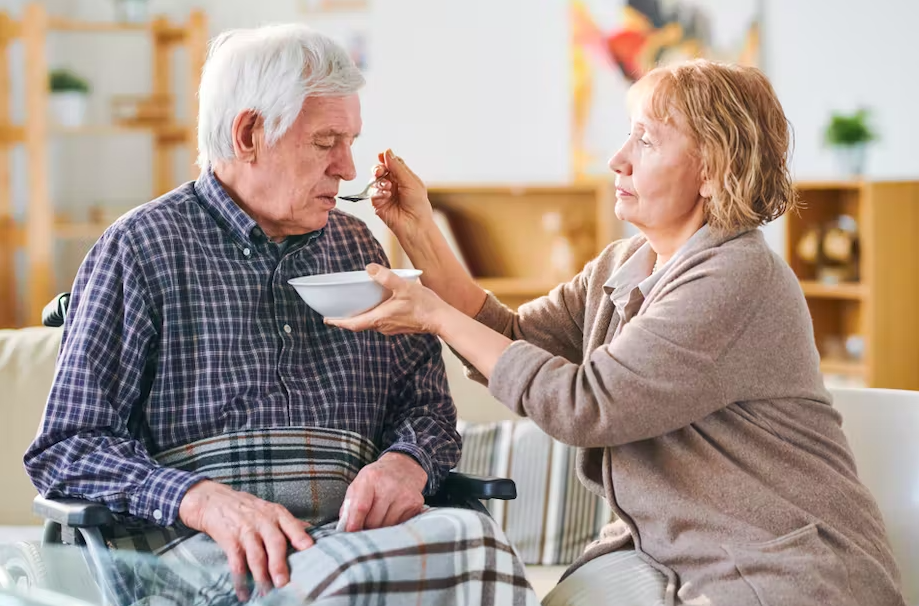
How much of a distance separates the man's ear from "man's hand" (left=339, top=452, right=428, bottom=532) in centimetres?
52

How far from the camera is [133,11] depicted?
17.8 ft

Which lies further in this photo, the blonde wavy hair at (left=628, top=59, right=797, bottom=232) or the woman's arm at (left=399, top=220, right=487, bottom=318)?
the woman's arm at (left=399, top=220, right=487, bottom=318)

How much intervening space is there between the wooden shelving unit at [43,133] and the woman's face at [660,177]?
375cm

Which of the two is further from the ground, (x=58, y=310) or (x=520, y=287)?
(x=58, y=310)

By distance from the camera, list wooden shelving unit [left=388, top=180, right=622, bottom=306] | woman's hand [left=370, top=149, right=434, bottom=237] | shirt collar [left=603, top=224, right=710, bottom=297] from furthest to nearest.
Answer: wooden shelving unit [left=388, top=180, right=622, bottom=306] < woman's hand [left=370, top=149, right=434, bottom=237] < shirt collar [left=603, top=224, right=710, bottom=297]

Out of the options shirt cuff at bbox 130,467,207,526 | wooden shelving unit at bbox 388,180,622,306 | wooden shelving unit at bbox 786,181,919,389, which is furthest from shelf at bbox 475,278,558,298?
shirt cuff at bbox 130,467,207,526

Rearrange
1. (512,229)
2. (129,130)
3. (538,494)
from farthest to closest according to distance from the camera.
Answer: (129,130), (512,229), (538,494)

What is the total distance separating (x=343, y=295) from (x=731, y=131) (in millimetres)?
589

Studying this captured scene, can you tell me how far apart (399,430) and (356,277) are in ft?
0.86

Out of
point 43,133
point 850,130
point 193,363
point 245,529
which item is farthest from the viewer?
point 43,133

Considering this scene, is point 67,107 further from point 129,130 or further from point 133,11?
point 133,11

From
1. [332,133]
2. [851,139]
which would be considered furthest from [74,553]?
[851,139]

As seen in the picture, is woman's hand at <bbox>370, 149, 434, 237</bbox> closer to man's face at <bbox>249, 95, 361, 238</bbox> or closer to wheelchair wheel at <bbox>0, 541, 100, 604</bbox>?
man's face at <bbox>249, 95, 361, 238</bbox>

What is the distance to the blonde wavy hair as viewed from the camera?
154cm
